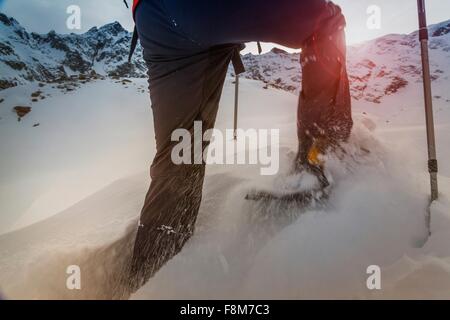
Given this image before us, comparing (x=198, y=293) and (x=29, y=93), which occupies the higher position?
(x=29, y=93)

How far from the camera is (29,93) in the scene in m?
10.8

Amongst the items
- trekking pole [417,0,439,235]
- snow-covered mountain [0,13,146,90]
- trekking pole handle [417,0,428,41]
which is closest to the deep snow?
trekking pole [417,0,439,235]

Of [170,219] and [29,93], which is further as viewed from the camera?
[29,93]

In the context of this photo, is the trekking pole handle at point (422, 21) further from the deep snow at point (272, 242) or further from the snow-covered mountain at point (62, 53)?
the snow-covered mountain at point (62, 53)

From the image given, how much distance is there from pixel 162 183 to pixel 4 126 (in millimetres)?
9184

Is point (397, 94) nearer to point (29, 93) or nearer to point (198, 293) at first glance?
point (29, 93)

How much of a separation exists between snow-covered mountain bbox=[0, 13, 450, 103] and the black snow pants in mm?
5746

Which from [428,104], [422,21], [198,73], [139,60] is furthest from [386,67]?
[139,60]

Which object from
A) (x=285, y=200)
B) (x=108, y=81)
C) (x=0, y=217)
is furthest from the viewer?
(x=108, y=81)

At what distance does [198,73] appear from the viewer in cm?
142

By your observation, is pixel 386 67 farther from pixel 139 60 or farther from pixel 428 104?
pixel 139 60

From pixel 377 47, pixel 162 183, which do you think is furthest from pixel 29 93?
pixel 377 47

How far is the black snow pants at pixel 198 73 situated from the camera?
1302 millimetres
